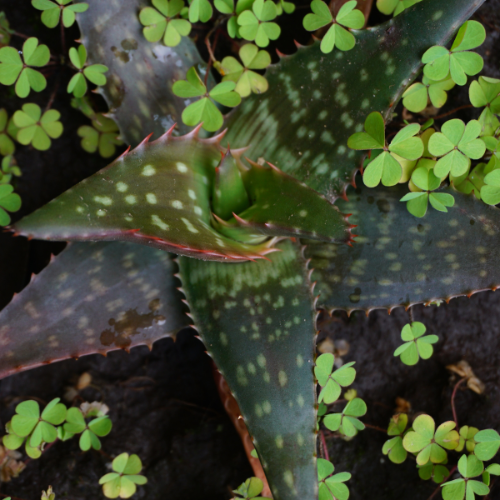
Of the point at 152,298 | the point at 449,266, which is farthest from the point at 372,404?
the point at 152,298

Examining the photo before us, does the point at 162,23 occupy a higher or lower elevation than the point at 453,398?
higher

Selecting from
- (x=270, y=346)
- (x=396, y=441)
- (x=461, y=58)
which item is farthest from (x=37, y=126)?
(x=396, y=441)

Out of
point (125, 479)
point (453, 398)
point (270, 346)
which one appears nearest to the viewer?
point (270, 346)

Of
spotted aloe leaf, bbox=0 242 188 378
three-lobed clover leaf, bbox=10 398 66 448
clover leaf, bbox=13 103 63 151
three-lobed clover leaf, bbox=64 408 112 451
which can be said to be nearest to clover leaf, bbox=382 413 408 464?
spotted aloe leaf, bbox=0 242 188 378

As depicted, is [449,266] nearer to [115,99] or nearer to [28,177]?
[115,99]

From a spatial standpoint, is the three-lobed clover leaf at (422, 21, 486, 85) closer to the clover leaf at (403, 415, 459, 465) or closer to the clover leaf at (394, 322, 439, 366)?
the clover leaf at (394, 322, 439, 366)

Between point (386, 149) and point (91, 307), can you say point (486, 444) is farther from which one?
point (91, 307)

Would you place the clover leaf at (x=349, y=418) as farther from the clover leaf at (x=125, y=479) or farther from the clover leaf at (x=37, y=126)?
the clover leaf at (x=37, y=126)

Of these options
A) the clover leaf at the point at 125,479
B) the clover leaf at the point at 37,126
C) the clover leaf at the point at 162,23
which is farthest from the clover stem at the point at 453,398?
the clover leaf at the point at 37,126
